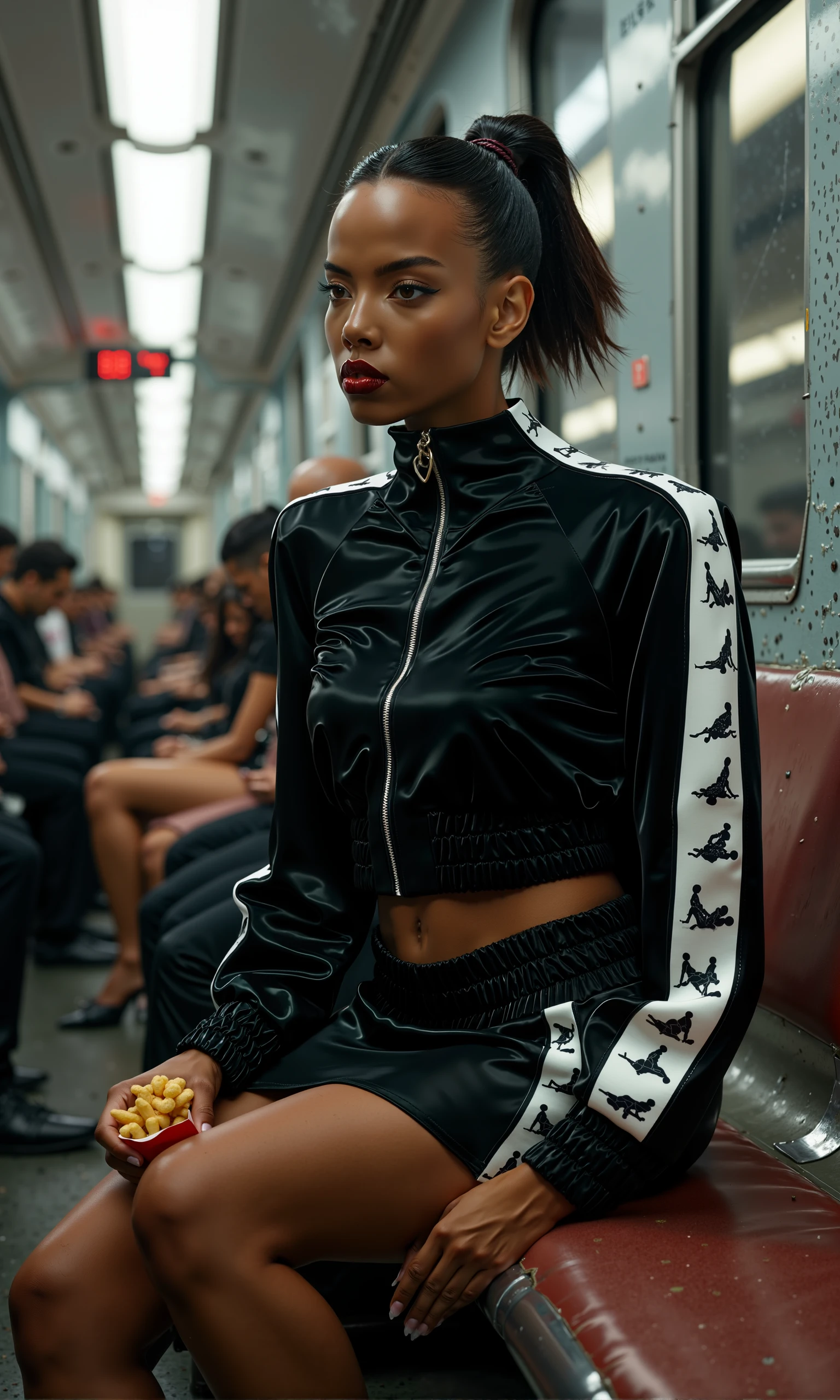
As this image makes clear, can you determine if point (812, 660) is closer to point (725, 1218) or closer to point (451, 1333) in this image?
point (725, 1218)

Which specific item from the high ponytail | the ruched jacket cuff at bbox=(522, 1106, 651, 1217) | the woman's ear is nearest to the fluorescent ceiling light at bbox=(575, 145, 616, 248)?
the high ponytail

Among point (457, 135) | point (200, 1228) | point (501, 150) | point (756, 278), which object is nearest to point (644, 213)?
point (756, 278)

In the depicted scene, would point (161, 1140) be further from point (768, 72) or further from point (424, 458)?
point (768, 72)

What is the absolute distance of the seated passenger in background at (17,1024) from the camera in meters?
2.54

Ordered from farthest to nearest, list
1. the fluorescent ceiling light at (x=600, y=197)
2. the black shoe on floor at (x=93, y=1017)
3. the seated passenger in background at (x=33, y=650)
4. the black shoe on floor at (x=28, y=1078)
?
the seated passenger in background at (x=33, y=650) < the black shoe on floor at (x=93, y=1017) < the fluorescent ceiling light at (x=600, y=197) < the black shoe on floor at (x=28, y=1078)

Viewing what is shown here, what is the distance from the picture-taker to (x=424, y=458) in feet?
4.35

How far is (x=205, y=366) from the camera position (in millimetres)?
11383

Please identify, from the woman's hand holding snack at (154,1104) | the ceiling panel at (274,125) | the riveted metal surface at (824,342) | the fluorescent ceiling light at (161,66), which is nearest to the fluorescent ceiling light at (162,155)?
the fluorescent ceiling light at (161,66)

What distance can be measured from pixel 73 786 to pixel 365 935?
10.7ft

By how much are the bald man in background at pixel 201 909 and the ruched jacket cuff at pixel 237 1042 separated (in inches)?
10.9

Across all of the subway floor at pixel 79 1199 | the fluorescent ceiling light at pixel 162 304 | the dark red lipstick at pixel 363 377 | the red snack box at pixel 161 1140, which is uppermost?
the fluorescent ceiling light at pixel 162 304

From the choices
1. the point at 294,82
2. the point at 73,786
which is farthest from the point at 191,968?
the point at 294,82

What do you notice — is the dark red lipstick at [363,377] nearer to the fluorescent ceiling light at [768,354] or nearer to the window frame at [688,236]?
the fluorescent ceiling light at [768,354]

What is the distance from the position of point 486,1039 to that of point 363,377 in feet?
2.21
